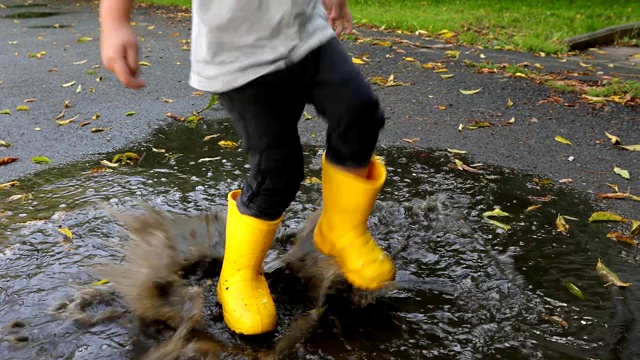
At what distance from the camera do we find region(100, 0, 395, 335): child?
1.64 meters

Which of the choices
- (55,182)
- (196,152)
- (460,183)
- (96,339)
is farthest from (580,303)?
(55,182)

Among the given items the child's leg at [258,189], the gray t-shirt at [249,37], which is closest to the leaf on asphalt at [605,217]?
the child's leg at [258,189]

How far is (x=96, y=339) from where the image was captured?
1.85 m

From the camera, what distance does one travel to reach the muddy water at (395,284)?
5.94 ft

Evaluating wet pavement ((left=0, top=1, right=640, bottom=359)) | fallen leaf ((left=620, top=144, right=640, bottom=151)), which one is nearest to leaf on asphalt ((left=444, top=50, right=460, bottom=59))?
wet pavement ((left=0, top=1, right=640, bottom=359))

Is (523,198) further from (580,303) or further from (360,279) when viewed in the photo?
(360,279)

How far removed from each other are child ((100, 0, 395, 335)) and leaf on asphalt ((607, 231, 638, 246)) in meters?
1.06

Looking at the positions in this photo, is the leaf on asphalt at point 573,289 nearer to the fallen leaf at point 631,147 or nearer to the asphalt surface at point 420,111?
the asphalt surface at point 420,111

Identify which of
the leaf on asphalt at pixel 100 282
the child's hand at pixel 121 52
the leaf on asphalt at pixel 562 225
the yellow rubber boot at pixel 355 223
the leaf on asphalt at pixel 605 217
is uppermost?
A: the child's hand at pixel 121 52

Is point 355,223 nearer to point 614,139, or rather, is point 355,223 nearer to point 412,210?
point 412,210

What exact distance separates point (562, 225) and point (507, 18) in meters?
6.25

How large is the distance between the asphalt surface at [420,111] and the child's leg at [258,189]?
1662 mm

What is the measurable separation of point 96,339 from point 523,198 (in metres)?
1.93

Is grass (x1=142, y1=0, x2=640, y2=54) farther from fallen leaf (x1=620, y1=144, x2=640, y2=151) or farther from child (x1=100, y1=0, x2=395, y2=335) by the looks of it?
child (x1=100, y1=0, x2=395, y2=335)
